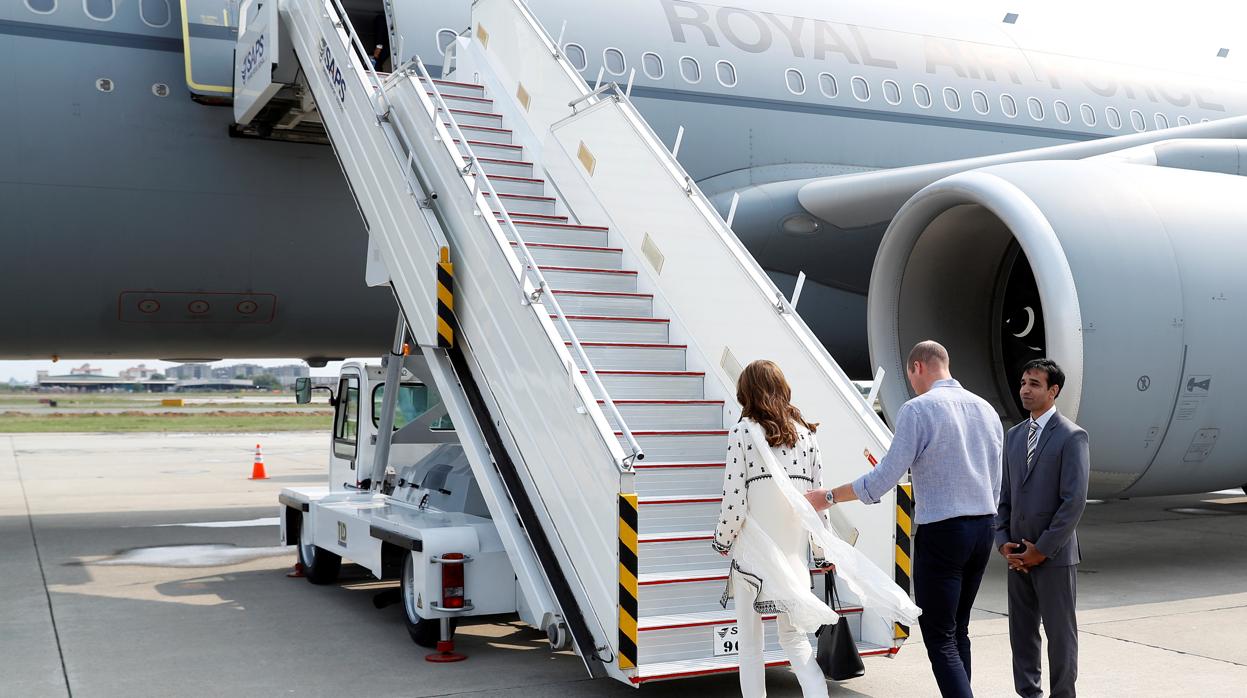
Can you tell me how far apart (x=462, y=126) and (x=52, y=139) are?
249 cm

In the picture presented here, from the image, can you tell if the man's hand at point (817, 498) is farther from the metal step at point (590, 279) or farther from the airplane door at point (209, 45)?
the airplane door at point (209, 45)

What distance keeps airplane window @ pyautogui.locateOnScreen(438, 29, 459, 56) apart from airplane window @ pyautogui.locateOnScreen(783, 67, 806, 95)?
8.78 feet

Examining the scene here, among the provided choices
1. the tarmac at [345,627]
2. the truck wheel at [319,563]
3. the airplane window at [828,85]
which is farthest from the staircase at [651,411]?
the airplane window at [828,85]

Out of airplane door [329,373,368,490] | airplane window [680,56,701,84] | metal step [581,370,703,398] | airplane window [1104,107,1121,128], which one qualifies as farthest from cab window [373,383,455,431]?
airplane window [1104,107,1121,128]

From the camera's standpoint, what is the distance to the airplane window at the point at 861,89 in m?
9.86

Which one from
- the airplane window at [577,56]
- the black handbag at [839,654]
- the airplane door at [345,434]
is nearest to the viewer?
the black handbag at [839,654]

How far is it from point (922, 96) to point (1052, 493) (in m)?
6.84

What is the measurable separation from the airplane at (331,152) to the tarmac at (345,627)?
1.48m

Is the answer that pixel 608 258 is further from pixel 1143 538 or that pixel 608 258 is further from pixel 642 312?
pixel 1143 538

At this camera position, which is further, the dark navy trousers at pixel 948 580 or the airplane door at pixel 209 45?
the airplane door at pixel 209 45

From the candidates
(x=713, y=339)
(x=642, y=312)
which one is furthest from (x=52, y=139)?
(x=713, y=339)

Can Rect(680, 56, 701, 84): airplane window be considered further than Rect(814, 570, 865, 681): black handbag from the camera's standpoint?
Yes

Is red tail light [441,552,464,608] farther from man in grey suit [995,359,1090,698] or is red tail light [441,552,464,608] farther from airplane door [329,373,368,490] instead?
airplane door [329,373,368,490]

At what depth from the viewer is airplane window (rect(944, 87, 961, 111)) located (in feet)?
33.9
